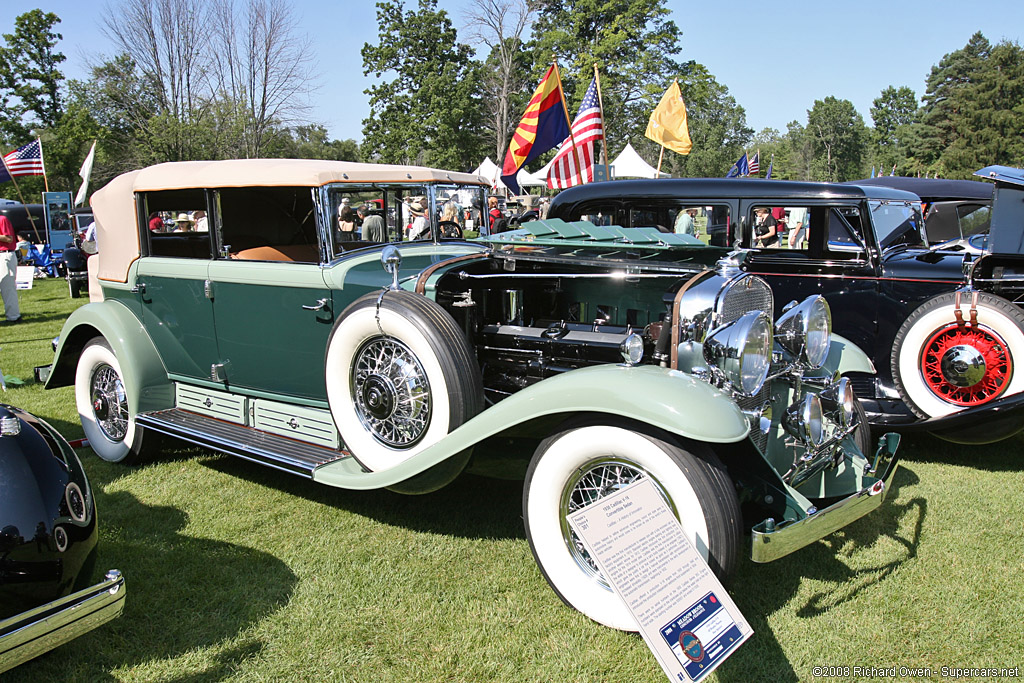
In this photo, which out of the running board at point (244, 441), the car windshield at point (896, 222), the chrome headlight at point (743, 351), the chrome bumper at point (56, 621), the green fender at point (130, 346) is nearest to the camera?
the chrome bumper at point (56, 621)

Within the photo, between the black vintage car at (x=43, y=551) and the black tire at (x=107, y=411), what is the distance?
189 centimetres

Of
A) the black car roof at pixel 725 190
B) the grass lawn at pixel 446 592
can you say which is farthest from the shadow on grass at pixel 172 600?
the black car roof at pixel 725 190

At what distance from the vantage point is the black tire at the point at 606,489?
240cm

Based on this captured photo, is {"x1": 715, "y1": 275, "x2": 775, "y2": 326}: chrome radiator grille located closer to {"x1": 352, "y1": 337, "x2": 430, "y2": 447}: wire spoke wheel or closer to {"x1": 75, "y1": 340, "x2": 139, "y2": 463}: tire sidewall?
{"x1": 352, "y1": 337, "x2": 430, "y2": 447}: wire spoke wheel

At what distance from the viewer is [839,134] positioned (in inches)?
3415

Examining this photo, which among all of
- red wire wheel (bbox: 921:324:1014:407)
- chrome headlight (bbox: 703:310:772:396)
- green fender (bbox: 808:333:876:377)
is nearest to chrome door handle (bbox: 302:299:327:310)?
chrome headlight (bbox: 703:310:772:396)

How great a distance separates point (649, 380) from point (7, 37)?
39.5 meters

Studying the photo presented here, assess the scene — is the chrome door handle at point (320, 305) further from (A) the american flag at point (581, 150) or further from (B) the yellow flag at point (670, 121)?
(B) the yellow flag at point (670, 121)

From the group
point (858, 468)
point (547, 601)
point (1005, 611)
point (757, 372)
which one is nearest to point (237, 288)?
point (547, 601)

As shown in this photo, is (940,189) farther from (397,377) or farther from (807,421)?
(397,377)

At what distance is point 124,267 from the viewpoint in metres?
4.54

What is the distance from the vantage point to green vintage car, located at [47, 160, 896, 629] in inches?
103

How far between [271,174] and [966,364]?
459cm

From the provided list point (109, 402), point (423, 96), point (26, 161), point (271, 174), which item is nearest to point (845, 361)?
point (271, 174)
